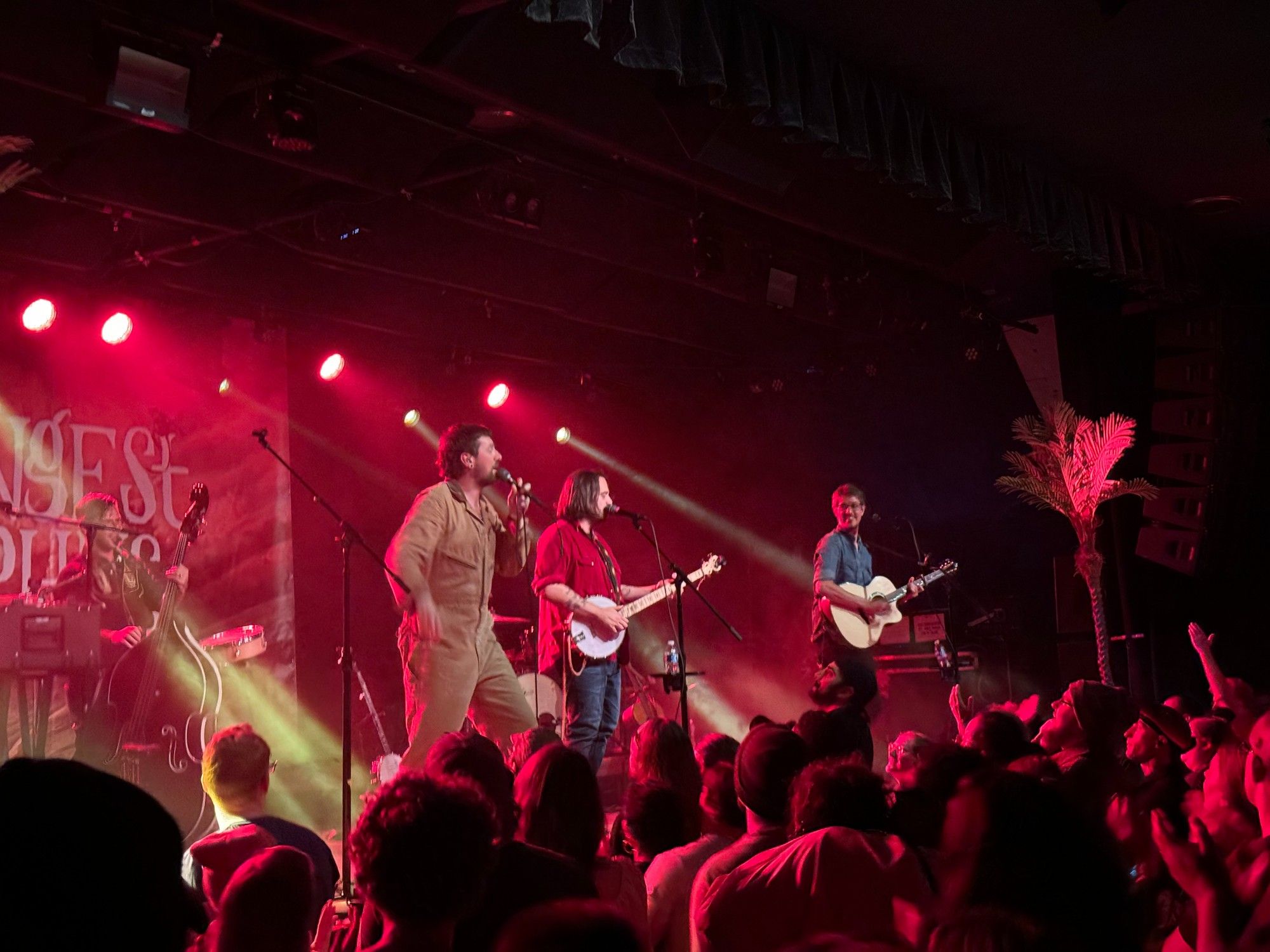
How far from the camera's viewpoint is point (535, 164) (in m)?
7.80

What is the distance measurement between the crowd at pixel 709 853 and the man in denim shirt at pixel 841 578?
14.7 ft

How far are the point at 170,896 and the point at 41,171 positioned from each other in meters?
6.44

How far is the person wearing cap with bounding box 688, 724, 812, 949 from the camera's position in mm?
2922

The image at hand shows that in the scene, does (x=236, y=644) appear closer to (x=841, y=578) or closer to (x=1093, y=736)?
(x=841, y=578)

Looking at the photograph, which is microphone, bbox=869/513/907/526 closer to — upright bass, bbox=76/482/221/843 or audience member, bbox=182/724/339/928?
upright bass, bbox=76/482/221/843

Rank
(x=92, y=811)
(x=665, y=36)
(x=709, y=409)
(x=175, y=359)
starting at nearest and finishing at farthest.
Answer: (x=92, y=811)
(x=665, y=36)
(x=175, y=359)
(x=709, y=409)

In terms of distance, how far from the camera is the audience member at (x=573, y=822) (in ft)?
8.72

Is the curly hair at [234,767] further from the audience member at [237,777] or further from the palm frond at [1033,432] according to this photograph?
the palm frond at [1033,432]

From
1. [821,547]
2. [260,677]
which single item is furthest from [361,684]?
[821,547]

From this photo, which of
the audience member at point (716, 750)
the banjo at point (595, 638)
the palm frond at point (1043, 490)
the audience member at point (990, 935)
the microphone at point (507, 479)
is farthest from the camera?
the palm frond at point (1043, 490)

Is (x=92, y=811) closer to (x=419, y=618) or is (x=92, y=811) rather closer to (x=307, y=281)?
(x=419, y=618)

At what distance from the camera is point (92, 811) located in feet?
3.65

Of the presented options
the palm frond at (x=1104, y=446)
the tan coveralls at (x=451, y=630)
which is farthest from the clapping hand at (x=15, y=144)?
the palm frond at (x=1104, y=446)

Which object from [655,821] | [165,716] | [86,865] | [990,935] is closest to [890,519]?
[165,716]
